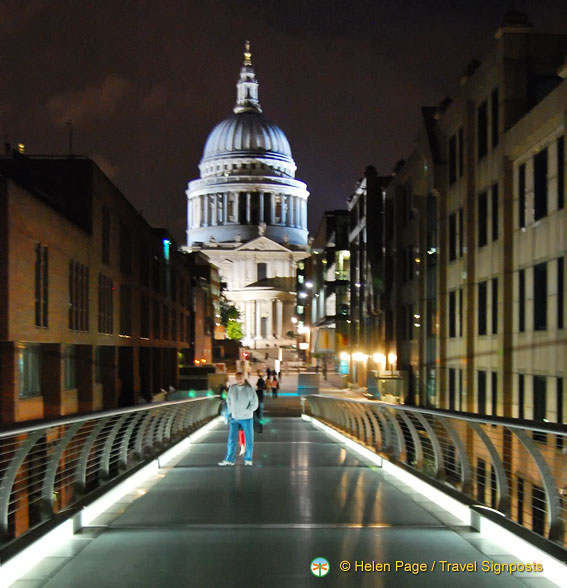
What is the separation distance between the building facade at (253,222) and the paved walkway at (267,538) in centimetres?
16258

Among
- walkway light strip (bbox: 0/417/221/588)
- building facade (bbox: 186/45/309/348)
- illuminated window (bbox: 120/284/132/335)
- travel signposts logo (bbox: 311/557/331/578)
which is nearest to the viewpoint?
walkway light strip (bbox: 0/417/221/588)

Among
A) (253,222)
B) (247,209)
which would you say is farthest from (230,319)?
(247,209)

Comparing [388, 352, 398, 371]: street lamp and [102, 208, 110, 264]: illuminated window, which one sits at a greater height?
[102, 208, 110, 264]: illuminated window

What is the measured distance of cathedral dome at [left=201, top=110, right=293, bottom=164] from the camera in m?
193

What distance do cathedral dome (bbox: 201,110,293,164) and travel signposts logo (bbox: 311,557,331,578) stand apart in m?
185

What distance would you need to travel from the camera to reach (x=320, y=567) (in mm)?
7742

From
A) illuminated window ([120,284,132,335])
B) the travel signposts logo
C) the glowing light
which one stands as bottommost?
the glowing light

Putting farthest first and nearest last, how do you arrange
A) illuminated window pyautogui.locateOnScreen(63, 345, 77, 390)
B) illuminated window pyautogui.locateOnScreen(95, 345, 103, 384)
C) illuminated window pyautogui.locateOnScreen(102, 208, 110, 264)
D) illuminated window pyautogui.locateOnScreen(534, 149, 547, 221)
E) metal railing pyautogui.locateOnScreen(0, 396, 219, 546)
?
illuminated window pyautogui.locateOnScreen(95, 345, 103, 384), illuminated window pyautogui.locateOnScreen(102, 208, 110, 264), illuminated window pyautogui.locateOnScreen(63, 345, 77, 390), illuminated window pyautogui.locateOnScreen(534, 149, 547, 221), metal railing pyautogui.locateOnScreen(0, 396, 219, 546)

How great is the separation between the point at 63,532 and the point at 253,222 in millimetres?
184234

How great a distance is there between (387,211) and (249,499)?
154 ft

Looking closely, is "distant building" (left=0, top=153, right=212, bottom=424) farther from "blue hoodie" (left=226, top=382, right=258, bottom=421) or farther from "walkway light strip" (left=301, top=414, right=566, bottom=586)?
"walkway light strip" (left=301, top=414, right=566, bottom=586)

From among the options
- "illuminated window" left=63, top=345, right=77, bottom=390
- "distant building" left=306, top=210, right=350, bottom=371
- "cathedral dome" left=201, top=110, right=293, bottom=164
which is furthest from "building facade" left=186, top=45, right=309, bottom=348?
"illuminated window" left=63, top=345, right=77, bottom=390

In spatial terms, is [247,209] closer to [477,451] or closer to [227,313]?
[227,313]

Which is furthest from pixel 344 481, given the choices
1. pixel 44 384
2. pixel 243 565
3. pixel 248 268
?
pixel 248 268
